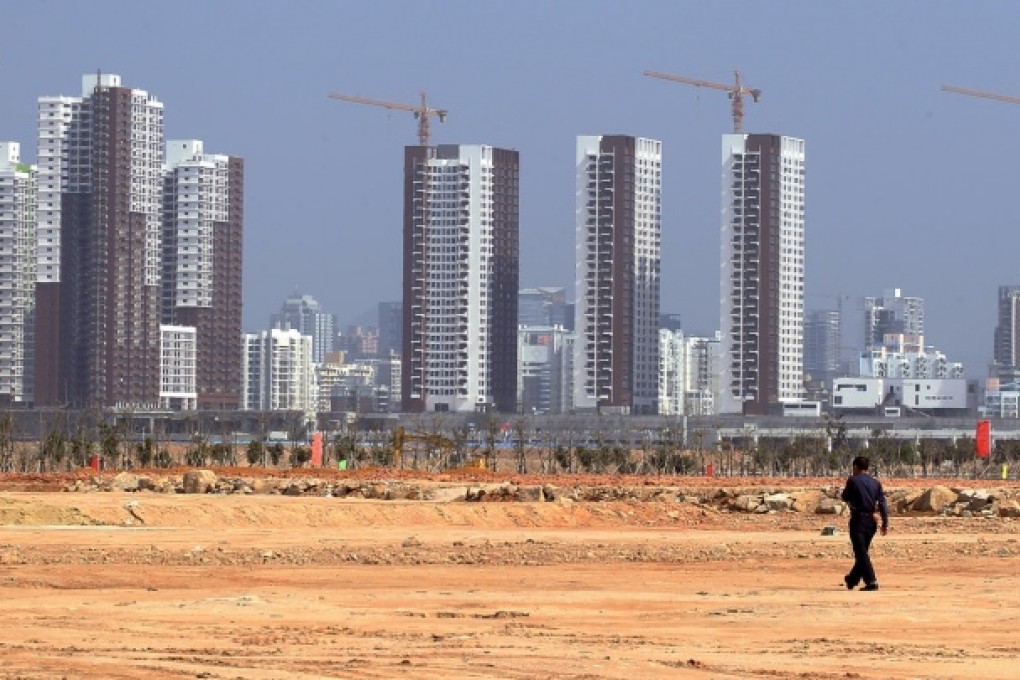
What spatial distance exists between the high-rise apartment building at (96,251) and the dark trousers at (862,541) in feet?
515

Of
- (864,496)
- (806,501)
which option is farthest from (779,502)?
(864,496)

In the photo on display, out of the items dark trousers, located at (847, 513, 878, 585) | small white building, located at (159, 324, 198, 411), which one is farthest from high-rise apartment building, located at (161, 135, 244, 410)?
dark trousers, located at (847, 513, 878, 585)

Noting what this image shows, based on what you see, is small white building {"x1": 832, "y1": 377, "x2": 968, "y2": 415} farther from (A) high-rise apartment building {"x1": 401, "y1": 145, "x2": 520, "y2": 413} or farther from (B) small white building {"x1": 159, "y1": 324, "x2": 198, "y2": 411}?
(B) small white building {"x1": 159, "y1": 324, "x2": 198, "y2": 411}

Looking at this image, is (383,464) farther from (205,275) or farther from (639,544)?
(205,275)

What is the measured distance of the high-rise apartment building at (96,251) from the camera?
176 metres

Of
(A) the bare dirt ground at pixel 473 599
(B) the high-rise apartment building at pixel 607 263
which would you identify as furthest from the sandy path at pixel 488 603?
(B) the high-rise apartment building at pixel 607 263

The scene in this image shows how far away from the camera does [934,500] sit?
42688 mm

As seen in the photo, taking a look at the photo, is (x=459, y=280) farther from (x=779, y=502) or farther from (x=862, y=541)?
(x=862, y=541)

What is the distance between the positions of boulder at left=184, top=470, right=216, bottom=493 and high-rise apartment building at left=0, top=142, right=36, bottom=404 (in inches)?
5592

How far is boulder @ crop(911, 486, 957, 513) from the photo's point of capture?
42.4 m

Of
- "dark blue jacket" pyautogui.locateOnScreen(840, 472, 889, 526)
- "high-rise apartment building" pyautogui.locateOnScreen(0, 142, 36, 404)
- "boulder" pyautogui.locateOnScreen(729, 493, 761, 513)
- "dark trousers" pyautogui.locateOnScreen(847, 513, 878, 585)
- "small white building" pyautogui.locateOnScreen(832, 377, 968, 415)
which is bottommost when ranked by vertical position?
"boulder" pyautogui.locateOnScreen(729, 493, 761, 513)

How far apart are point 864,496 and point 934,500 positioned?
22257 mm

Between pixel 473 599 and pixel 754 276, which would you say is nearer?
pixel 473 599

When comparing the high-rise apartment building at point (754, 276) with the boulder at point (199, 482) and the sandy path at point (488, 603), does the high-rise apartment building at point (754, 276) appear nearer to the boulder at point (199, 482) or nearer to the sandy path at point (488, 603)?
the boulder at point (199, 482)
